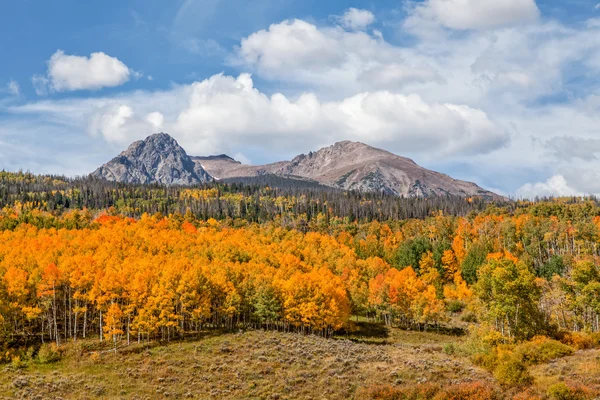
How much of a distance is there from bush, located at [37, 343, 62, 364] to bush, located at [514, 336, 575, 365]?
201ft

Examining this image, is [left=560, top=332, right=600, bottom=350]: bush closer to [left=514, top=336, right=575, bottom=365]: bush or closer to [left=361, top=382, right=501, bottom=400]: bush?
[left=514, top=336, right=575, bottom=365]: bush

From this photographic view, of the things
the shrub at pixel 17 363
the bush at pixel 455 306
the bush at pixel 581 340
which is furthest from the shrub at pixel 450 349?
the shrub at pixel 17 363

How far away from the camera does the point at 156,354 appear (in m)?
71.8

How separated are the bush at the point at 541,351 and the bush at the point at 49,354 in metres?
61.3

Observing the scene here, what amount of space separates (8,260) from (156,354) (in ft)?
135

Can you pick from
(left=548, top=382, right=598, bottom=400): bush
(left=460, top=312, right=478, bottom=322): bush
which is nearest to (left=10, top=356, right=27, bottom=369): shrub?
(left=548, top=382, right=598, bottom=400): bush

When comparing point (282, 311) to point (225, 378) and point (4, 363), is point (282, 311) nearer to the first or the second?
point (225, 378)

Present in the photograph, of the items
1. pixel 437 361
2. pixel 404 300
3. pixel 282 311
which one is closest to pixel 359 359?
pixel 437 361

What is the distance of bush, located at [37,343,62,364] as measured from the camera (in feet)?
223

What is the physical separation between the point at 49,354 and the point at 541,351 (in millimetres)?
65472

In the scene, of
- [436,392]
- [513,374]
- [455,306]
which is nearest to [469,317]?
[455,306]

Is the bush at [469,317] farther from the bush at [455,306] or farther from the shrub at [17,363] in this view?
the shrub at [17,363]

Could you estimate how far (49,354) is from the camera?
68.7 metres

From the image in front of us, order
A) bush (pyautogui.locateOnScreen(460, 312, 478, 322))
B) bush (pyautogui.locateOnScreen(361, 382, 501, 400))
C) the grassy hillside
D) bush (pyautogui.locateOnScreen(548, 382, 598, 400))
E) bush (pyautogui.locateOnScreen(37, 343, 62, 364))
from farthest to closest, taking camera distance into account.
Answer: bush (pyautogui.locateOnScreen(460, 312, 478, 322)) → bush (pyautogui.locateOnScreen(37, 343, 62, 364)) → the grassy hillside → bush (pyautogui.locateOnScreen(361, 382, 501, 400)) → bush (pyautogui.locateOnScreen(548, 382, 598, 400))
